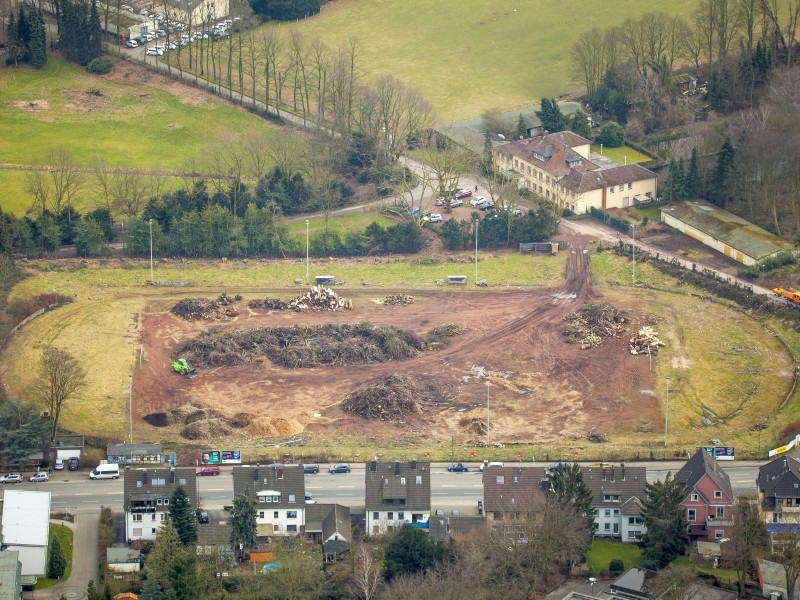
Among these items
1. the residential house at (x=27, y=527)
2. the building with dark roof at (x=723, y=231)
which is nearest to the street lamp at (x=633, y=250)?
the building with dark roof at (x=723, y=231)

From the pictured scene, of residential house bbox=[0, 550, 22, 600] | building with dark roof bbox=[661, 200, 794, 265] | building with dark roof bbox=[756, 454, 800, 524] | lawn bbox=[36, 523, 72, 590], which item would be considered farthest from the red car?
building with dark roof bbox=[661, 200, 794, 265]

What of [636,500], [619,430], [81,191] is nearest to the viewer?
[636,500]

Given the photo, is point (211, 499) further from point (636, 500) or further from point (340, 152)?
point (340, 152)

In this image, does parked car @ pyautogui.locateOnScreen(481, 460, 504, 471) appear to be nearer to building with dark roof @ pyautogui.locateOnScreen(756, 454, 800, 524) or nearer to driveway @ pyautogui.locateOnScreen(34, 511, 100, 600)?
building with dark roof @ pyautogui.locateOnScreen(756, 454, 800, 524)

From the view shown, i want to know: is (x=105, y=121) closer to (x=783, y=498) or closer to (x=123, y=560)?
(x=123, y=560)

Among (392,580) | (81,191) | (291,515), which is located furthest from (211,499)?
(81,191)

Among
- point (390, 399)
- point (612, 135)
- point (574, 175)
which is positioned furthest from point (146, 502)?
point (612, 135)

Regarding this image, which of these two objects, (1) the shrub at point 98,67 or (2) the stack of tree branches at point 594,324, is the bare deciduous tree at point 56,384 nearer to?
(2) the stack of tree branches at point 594,324
